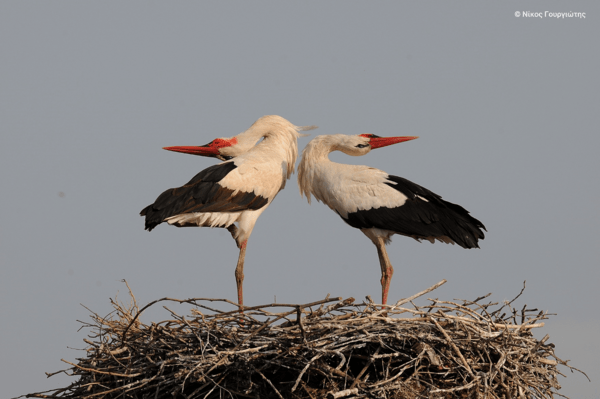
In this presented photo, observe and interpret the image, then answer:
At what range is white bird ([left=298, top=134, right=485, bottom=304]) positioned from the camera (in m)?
5.62

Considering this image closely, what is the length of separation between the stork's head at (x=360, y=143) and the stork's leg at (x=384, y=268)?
2.97 feet

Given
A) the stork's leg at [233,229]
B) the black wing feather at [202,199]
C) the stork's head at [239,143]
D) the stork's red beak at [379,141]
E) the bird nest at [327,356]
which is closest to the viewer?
the bird nest at [327,356]

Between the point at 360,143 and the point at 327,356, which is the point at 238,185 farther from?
the point at 327,356

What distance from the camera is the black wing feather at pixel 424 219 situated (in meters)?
5.57

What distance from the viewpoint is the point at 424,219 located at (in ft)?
18.5

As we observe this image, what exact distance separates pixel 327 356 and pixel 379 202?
6.91ft

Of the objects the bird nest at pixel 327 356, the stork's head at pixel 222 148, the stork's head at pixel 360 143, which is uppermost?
the stork's head at pixel 222 148

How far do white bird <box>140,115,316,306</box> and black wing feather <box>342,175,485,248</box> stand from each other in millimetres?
865

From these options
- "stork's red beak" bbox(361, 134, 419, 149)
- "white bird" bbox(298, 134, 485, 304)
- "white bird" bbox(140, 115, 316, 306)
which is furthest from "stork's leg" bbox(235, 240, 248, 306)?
"stork's red beak" bbox(361, 134, 419, 149)

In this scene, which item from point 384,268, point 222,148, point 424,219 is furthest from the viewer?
point 222,148

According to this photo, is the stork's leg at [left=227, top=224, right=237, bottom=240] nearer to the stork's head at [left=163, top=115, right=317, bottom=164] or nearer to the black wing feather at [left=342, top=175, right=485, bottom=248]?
the stork's head at [left=163, top=115, right=317, bottom=164]

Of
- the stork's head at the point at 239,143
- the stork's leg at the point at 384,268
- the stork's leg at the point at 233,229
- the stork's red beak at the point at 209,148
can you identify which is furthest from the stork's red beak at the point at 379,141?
the stork's leg at the point at 233,229

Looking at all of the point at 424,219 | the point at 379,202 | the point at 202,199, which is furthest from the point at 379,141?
the point at 202,199

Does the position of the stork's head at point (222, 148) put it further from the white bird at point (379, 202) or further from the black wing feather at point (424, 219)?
the black wing feather at point (424, 219)
